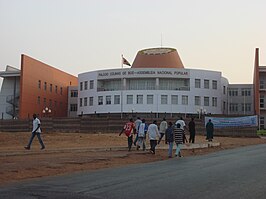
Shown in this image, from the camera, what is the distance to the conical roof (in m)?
76.6

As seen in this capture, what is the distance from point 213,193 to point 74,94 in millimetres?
77583

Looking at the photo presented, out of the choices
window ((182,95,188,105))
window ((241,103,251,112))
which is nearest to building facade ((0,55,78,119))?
window ((182,95,188,105))

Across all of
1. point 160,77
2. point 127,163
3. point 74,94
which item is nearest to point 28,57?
point 74,94

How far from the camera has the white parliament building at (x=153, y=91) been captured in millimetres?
68500

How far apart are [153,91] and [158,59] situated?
10636 millimetres

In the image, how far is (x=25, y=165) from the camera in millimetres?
14758

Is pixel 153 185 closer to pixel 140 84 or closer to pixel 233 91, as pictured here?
pixel 140 84

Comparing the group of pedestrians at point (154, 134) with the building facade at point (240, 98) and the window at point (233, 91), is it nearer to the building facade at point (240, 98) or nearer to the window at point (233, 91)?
the building facade at point (240, 98)

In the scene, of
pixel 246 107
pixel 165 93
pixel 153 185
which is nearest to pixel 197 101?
pixel 165 93

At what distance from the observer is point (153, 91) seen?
68438mm

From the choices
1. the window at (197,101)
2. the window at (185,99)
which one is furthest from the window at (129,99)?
the window at (197,101)

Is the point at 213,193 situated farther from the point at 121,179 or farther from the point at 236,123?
the point at 236,123

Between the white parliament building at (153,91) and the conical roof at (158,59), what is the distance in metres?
6.32

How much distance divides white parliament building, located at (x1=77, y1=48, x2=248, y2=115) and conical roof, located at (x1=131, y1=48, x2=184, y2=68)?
6324 mm
